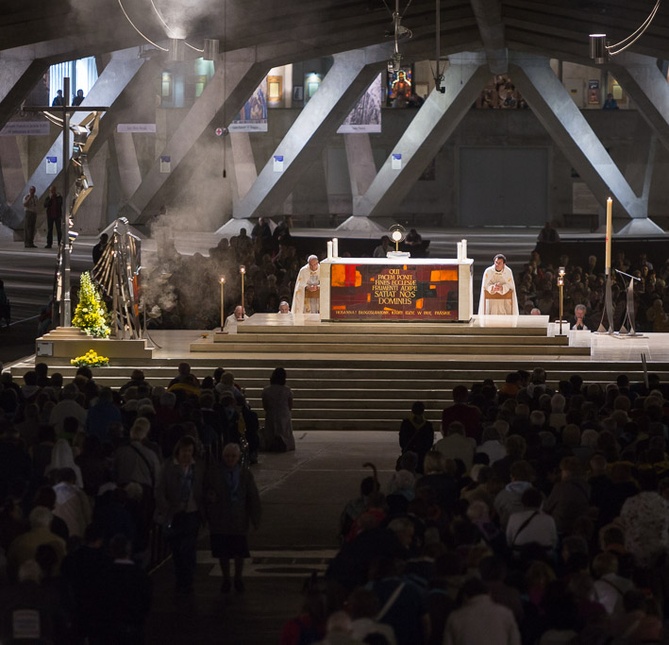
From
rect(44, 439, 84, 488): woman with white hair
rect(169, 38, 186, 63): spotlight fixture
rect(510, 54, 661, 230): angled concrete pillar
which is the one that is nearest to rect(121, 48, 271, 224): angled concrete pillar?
rect(510, 54, 661, 230): angled concrete pillar

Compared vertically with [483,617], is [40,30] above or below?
above

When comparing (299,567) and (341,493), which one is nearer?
(299,567)

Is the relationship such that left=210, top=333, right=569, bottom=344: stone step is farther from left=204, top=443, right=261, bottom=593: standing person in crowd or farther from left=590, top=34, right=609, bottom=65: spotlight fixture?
left=204, top=443, right=261, bottom=593: standing person in crowd

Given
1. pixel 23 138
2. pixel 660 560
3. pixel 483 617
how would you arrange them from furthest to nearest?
1. pixel 23 138
2. pixel 660 560
3. pixel 483 617

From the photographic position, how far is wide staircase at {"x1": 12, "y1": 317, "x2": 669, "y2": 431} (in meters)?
20.8

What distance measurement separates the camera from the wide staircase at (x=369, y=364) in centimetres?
2075

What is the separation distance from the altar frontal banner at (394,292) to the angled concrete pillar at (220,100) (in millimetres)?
14943

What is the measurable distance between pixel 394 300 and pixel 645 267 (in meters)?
7.95

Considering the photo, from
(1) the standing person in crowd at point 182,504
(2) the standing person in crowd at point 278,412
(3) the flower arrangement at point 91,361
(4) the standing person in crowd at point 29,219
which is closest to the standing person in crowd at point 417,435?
(1) the standing person in crowd at point 182,504

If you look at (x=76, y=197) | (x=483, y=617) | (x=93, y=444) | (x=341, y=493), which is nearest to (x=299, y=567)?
(x=93, y=444)

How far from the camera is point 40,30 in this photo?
29016 millimetres

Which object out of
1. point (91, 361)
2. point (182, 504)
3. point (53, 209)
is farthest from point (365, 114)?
point (182, 504)

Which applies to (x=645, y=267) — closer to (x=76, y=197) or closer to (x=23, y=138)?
(x=76, y=197)

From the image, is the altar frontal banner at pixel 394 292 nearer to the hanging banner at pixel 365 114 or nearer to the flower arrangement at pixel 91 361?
the flower arrangement at pixel 91 361
